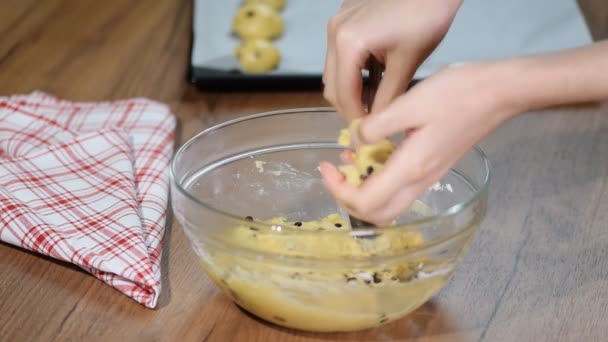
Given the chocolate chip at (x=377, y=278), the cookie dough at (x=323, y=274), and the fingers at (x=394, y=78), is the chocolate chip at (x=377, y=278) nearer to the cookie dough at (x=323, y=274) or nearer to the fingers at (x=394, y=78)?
the cookie dough at (x=323, y=274)

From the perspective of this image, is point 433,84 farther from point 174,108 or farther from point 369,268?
point 174,108

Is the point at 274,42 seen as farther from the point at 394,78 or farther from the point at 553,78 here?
the point at 553,78

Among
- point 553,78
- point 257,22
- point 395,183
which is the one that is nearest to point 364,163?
point 395,183

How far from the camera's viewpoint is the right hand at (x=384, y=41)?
36.0 inches

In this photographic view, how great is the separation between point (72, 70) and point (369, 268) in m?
1.01

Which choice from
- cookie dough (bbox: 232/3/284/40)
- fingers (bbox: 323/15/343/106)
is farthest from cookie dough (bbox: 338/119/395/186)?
cookie dough (bbox: 232/3/284/40)

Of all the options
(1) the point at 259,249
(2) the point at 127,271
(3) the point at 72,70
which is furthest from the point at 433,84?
(3) the point at 72,70

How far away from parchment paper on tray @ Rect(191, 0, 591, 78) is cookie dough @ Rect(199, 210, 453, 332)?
2.43 feet

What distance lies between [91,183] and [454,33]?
3.10 ft

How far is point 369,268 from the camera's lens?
32.8 inches

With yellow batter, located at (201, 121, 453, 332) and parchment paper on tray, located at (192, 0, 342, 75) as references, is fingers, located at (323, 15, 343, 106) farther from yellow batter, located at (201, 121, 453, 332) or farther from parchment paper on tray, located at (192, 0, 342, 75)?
parchment paper on tray, located at (192, 0, 342, 75)

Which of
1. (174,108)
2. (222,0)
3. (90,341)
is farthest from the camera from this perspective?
(222,0)

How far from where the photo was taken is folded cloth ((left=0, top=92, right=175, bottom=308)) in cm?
100

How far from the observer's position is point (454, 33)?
1.77m
